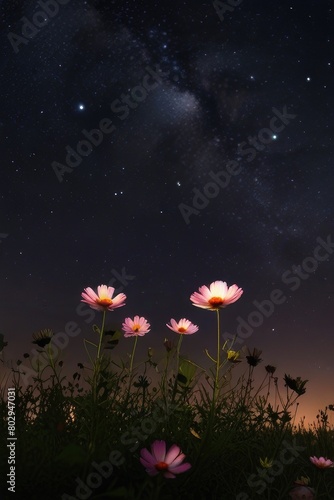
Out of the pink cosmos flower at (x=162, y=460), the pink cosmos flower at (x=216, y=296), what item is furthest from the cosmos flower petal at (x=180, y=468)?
the pink cosmos flower at (x=216, y=296)

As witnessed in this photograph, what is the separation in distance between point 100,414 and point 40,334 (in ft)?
1.85

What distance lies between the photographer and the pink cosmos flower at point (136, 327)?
3.41m

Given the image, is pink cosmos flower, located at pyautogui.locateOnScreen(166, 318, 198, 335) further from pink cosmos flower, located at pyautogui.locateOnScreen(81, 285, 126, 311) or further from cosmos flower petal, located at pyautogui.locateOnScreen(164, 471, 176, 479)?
cosmos flower petal, located at pyautogui.locateOnScreen(164, 471, 176, 479)

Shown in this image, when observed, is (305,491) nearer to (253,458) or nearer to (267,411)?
(253,458)

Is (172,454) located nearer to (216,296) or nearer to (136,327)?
(216,296)

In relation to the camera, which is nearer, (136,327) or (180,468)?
(180,468)

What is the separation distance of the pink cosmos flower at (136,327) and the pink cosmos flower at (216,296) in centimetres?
104

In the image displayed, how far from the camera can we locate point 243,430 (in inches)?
113

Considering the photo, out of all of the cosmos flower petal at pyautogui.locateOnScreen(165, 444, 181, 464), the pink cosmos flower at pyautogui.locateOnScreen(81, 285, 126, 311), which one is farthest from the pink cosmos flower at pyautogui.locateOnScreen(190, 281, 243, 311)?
the cosmos flower petal at pyautogui.locateOnScreen(165, 444, 181, 464)

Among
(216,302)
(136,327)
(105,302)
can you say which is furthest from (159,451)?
(136,327)

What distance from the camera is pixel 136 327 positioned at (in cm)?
342

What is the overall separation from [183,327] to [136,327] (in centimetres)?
34

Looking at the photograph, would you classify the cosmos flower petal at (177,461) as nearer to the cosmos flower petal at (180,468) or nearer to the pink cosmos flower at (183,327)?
the cosmos flower petal at (180,468)

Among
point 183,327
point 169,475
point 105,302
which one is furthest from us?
point 183,327
